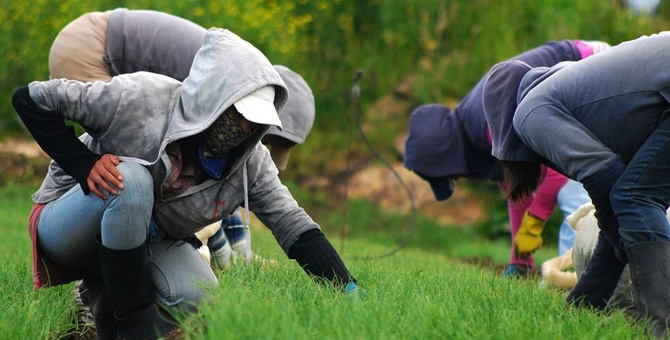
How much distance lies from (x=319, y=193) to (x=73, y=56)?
7.53 meters

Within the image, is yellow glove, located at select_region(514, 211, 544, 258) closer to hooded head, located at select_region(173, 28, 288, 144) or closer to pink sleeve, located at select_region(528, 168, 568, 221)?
pink sleeve, located at select_region(528, 168, 568, 221)

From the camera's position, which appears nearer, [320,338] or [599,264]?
[320,338]

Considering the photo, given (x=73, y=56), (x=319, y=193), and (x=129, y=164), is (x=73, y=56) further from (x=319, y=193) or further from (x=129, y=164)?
(x=319, y=193)

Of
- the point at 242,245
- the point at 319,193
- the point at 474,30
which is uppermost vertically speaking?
the point at 242,245

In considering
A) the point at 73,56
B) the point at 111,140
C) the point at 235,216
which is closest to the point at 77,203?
the point at 111,140

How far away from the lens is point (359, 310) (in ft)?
10.8

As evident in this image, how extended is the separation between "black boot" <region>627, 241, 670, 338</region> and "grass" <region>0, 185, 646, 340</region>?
9cm

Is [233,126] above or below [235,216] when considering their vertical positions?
above

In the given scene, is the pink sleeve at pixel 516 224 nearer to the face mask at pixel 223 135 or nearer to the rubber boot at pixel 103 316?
the face mask at pixel 223 135

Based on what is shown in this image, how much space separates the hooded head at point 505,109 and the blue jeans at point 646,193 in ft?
1.63

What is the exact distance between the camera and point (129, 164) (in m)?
3.55

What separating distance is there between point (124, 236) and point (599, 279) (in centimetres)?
183

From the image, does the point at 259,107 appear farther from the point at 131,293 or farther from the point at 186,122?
the point at 131,293

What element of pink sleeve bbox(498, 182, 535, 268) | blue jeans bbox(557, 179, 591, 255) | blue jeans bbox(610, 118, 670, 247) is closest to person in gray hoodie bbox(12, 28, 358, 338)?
blue jeans bbox(610, 118, 670, 247)
